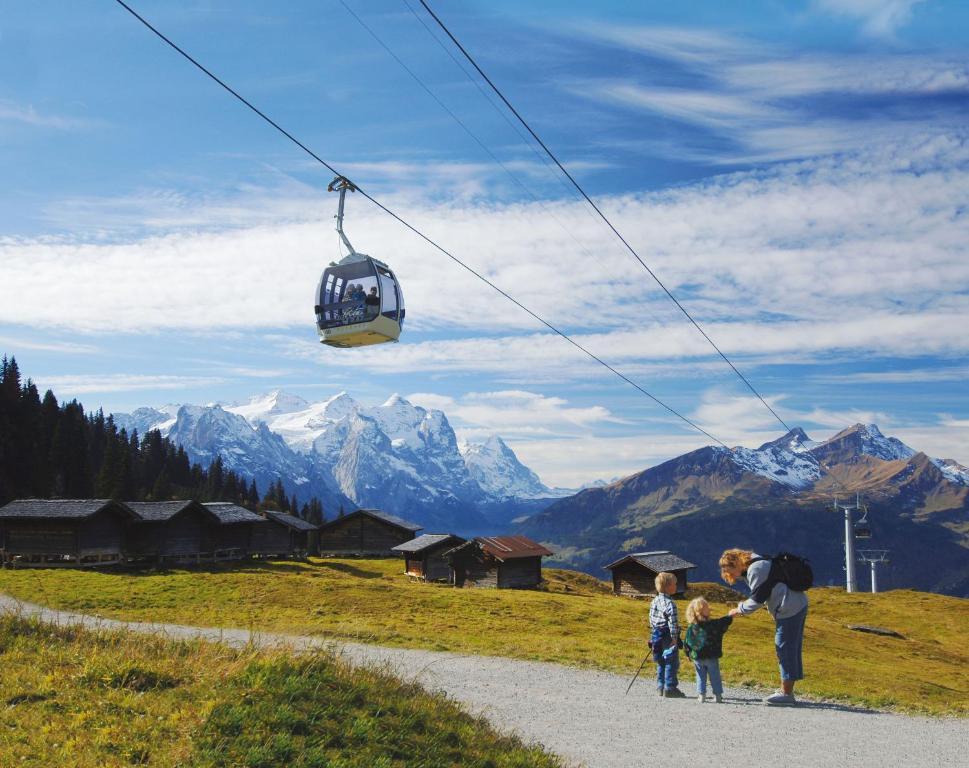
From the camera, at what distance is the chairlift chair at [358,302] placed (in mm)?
18875

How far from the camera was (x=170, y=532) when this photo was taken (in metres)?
60.2

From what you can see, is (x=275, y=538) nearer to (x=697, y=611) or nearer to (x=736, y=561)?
(x=697, y=611)

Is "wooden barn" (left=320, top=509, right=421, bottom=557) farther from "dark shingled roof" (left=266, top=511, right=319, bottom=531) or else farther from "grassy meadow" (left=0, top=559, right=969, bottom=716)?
"grassy meadow" (left=0, top=559, right=969, bottom=716)

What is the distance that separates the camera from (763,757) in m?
11.7

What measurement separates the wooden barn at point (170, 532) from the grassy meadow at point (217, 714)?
4998cm

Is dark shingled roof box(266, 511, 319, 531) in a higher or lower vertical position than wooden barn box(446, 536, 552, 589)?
higher

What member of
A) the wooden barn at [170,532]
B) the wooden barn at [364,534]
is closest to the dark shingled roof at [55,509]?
the wooden barn at [170,532]

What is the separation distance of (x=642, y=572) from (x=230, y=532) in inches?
1416

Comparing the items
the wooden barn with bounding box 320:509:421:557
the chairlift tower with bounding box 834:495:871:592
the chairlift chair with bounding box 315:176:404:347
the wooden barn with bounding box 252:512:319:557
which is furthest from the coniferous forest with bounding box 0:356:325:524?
the chairlift chair with bounding box 315:176:404:347

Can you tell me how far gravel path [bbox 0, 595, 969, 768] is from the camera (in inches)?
465

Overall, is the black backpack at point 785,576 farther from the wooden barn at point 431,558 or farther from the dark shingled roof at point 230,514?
the dark shingled roof at point 230,514

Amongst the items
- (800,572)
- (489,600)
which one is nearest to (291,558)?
(489,600)

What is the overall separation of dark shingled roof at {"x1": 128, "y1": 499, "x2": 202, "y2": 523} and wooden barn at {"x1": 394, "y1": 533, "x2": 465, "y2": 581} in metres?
18.2

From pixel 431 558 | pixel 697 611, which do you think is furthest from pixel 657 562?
pixel 697 611
